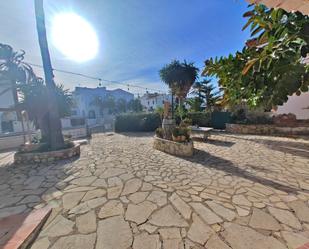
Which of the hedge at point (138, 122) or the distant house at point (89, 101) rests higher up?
the distant house at point (89, 101)

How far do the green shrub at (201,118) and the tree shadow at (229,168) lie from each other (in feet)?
22.2

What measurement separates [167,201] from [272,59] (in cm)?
255

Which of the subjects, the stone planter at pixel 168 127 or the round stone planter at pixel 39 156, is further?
the stone planter at pixel 168 127

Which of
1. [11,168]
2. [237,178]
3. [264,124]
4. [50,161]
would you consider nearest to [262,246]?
[237,178]

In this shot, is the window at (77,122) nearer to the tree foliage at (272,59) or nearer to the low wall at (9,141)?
the low wall at (9,141)

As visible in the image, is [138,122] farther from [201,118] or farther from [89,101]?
[89,101]

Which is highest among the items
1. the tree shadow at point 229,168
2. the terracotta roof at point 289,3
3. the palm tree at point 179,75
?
the palm tree at point 179,75

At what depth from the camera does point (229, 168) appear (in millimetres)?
Answer: 4551

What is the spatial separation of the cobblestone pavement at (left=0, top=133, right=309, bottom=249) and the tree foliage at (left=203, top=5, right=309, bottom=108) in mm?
1665

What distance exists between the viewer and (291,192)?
3.11m

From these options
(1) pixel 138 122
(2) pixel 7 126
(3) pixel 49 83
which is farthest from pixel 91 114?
(3) pixel 49 83

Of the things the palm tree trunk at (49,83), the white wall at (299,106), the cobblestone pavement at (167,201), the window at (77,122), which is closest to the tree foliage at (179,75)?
the white wall at (299,106)

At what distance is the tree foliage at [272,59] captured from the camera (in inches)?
81.5

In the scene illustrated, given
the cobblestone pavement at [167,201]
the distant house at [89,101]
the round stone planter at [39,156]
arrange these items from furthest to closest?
the distant house at [89,101] < the round stone planter at [39,156] < the cobblestone pavement at [167,201]
